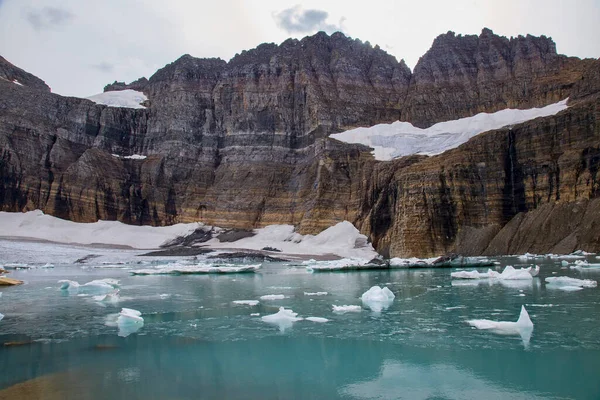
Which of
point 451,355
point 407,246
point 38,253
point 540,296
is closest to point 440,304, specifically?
point 540,296

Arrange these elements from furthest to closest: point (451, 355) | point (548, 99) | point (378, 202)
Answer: point (548, 99)
point (378, 202)
point (451, 355)

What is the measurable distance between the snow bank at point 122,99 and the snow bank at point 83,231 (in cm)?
3256

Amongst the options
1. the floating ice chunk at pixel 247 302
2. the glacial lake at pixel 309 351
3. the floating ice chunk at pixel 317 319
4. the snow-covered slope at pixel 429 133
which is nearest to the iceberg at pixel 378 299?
the glacial lake at pixel 309 351

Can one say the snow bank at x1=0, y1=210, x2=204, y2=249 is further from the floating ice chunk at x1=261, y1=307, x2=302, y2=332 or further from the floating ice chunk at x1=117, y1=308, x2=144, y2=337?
the floating ice chunk at x1=261, y1=307, x2=302, y2=332

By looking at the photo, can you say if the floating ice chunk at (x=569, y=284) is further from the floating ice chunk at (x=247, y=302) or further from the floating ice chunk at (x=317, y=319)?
the floating ice chunk at (x=247, y=302)

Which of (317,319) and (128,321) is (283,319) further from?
(128,321)

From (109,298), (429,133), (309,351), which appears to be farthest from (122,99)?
(309,351)

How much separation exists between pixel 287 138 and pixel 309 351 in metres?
84.6

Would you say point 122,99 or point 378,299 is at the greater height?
point 122,99

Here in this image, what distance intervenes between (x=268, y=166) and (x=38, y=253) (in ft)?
142

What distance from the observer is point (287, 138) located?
9412 cm

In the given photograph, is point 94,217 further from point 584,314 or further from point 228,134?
point 584,314

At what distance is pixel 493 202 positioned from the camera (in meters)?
56.8

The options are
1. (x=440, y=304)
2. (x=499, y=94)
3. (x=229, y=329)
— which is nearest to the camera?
(x=229, y=329)
